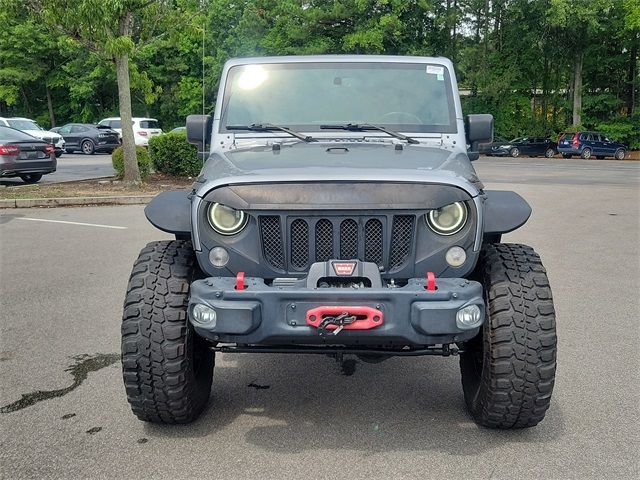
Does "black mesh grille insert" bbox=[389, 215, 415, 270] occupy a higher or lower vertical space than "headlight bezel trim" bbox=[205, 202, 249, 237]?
lower

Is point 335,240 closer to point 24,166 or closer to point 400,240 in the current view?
point 400,240

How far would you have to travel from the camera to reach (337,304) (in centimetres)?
325

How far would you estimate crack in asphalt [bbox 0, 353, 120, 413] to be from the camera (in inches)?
165

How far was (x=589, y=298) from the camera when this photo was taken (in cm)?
678

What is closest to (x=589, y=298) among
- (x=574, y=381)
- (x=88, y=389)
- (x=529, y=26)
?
(x=574, y=381)

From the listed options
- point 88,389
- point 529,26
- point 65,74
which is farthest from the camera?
point 65,74

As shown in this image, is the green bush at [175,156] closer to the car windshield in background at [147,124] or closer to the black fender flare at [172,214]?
the black fender flare at [172,214]

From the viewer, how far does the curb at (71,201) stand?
45.0 ft

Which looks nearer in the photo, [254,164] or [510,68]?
[254,164]

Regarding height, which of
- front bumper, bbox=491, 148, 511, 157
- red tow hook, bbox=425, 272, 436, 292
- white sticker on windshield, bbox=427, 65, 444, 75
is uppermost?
white sticker on windshield, bbox=427, 65, 444, 75

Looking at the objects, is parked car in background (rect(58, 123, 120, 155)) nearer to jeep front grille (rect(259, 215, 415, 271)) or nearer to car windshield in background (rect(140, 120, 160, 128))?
car windshield in background (rect(140, 120, 160, 128))

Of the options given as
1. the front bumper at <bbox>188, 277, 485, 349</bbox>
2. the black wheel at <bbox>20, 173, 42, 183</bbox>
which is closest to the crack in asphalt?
the front bumper at <bbox>188, 277, 485, 349</bbox>

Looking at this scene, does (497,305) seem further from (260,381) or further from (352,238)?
(260,381)

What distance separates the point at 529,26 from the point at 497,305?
142 ft
